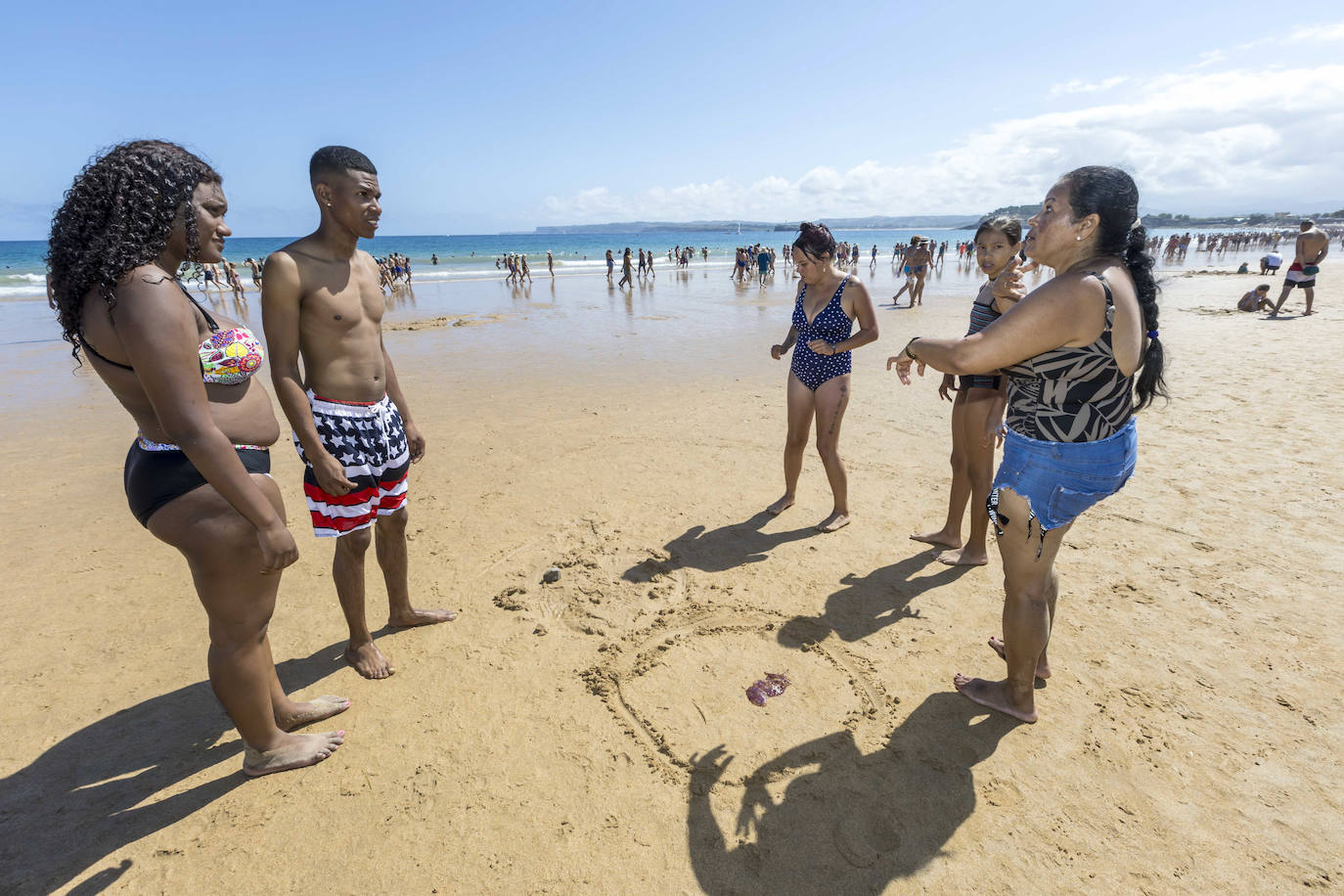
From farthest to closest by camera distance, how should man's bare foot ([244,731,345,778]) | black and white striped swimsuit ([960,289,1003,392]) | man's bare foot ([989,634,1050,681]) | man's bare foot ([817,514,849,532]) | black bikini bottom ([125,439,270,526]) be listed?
man's bare foot ([817,514,849,532]) < black and white striped swimsuit ([960,289,1003,392]) < man's bare foot ([989,634,1050,681]) < man's bare foot ([244,731,345,778]) < black bikini bottom ([125,439,270,526])

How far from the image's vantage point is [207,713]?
3025mm

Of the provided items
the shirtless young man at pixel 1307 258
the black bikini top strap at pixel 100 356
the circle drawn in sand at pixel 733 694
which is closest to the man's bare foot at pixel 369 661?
the circle drawn in sand at pixel 733 694

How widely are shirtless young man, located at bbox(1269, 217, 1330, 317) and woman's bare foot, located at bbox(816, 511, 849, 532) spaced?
14011mm

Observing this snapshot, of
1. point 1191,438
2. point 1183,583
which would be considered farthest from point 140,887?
point 1191,438

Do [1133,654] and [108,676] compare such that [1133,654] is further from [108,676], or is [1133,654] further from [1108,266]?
[108,676]

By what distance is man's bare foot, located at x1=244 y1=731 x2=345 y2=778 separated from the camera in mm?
2633

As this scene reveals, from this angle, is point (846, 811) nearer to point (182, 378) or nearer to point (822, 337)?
point (182, 378)

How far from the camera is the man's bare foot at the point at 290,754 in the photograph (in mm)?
2633

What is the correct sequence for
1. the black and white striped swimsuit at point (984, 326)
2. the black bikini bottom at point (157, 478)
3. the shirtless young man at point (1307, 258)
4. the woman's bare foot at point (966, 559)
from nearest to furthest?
the black bikini bottom at point (157, 478) → the black and white striped swimsuit at point (984, 326) → the woman's bare foot at point (966, 559) → the shirtless young man at point (1307, 258)

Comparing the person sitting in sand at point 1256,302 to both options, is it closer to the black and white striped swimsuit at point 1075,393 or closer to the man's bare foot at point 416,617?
the black and white striped swimsuit at point 1075,393

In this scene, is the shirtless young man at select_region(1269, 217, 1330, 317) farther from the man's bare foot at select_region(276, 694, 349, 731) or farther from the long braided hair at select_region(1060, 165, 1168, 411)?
the man's bare foot at select_region(276, 694, 349, 731)

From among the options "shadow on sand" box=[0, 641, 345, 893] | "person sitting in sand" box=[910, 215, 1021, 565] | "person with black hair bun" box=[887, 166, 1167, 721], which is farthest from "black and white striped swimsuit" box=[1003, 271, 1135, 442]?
"shadow on sand" box=[0, 641, 345, 893]

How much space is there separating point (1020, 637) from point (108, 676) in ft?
15.2

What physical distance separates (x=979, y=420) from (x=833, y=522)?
1.33 meters
